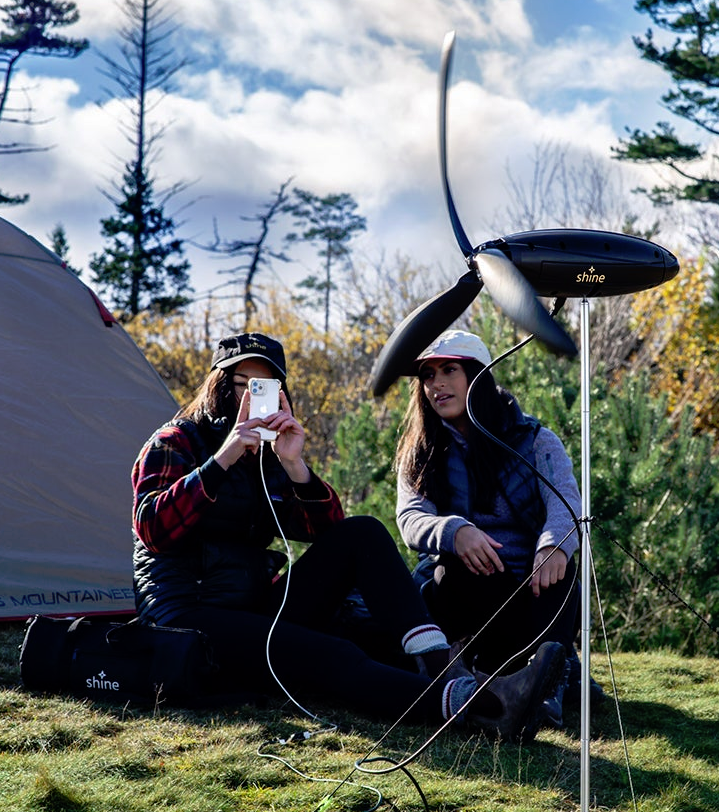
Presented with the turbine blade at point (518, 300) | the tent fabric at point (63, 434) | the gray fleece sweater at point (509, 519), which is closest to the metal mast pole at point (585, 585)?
the turbine blade at point (518, 300)

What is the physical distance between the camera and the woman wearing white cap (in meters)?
2.99

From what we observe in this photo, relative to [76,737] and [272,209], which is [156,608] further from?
[272,209]

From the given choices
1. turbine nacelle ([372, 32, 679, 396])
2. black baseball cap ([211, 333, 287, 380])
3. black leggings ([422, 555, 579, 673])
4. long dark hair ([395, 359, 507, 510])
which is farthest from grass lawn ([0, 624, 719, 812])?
black baseball cap ([211, 333, 287, 380])

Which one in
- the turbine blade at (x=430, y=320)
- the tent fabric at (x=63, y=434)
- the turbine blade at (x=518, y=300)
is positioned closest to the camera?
the turbine blade at (x=518, y=300)

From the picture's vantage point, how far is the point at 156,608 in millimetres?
2910

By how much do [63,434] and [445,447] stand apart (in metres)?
1.85

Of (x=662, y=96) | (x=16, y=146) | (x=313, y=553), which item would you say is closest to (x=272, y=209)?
(x=16, y=146)

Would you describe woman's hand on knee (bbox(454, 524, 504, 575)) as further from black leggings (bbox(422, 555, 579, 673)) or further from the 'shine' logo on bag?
the 'shine' logo on bag

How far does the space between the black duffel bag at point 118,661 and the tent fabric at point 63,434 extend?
3.68 ft

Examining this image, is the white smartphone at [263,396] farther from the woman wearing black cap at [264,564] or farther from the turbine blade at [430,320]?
the turbine blade at [430,320]

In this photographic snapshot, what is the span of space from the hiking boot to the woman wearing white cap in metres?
0.41

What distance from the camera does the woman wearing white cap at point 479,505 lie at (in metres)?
2.99

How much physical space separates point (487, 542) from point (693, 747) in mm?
771

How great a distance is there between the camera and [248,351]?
308 centimetres
